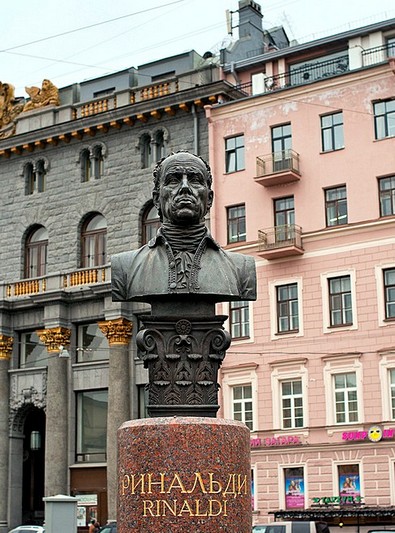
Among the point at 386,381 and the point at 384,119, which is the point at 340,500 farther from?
the point at 384,119

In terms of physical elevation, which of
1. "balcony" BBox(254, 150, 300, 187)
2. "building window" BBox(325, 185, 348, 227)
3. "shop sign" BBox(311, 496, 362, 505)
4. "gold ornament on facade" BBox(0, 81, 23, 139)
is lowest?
"shop sign" BBox(311, 496, 362, 505)

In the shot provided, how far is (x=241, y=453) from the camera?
34.0 feet

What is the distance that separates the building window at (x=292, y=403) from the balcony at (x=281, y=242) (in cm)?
472

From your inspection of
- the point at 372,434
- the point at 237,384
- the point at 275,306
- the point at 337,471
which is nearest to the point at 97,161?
the point at 275,306

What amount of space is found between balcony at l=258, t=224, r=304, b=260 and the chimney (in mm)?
16487

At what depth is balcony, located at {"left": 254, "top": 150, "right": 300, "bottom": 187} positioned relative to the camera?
3781cm

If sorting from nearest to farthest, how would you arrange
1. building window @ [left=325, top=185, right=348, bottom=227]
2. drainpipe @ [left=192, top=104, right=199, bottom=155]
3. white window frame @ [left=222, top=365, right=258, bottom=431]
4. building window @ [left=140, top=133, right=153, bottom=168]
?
building window @ [left=325, top=185, right=348, bottom=227], white window frame @ [left=222, top=365, right=258, bottom=431], drainpipe @ [left=192, top=104, right=199, bottom=155], building window @ [left=140, top=133, right=153, bottom=168]

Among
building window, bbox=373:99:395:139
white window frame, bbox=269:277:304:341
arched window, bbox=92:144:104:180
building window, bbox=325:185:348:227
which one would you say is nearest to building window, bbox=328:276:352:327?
white window frame, bbox=269:277:304:341

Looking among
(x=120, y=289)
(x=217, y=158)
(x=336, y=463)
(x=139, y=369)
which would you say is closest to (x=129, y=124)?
(x=217, y=158)

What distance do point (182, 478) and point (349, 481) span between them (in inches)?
1019

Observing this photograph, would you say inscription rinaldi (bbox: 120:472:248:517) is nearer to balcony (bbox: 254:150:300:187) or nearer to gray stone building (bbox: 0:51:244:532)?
balcony (bbox: 254:150:300:187)

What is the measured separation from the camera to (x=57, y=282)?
43094 millimetres

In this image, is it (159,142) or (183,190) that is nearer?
(183,190)

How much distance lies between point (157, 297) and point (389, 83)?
2786 centimetres
